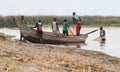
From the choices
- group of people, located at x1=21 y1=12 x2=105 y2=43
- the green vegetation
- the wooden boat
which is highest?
group of people, located at x1=21 y1=12 x2=105 y2=43

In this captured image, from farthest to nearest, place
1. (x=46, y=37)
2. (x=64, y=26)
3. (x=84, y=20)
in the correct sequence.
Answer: (x=84, y=20) → (x=64, y=26) → (x=46, y=37)

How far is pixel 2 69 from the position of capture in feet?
29.3

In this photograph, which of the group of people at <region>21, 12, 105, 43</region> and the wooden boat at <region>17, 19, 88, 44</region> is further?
the wooden boat at <region>17, 19, 88, 44</region>

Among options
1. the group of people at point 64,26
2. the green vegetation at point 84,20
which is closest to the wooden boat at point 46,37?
the group of people at point 64,26

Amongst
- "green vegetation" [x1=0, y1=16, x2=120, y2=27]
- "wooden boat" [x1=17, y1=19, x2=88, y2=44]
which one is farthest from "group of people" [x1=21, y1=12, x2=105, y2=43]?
"green vegetation" [x1=0, y1=16, x2=120, y2=27]

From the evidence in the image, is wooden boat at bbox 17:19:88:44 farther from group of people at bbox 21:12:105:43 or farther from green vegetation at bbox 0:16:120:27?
green vegetation at bbox 0:16:120:27

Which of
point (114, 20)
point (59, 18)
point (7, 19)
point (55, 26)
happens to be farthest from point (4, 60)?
point (114, 20)

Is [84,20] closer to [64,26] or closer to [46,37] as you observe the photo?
[64,26]

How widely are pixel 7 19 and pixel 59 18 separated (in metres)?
8.34

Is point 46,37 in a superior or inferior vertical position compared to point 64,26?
inferior

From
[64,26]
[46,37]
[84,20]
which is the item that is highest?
[64,26]

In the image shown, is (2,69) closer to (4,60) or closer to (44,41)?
(4,60)

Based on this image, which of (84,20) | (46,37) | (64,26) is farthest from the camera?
(84,20)

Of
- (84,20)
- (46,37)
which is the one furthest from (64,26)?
(84,20)
